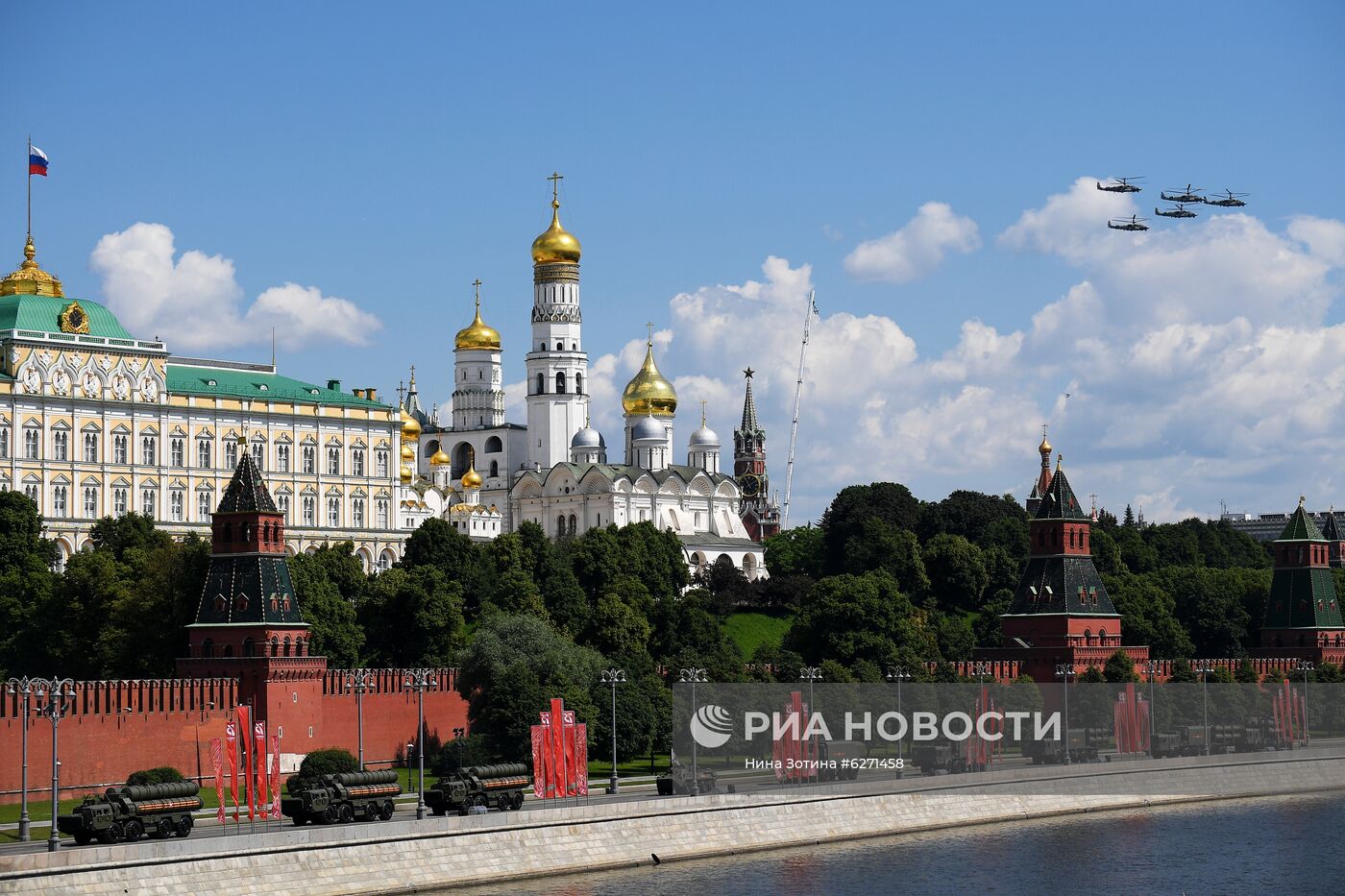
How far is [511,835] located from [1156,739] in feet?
108

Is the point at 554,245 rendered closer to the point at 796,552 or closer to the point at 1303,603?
the point at 796,552

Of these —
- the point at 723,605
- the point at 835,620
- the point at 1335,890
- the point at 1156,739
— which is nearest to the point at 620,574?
the point at 723,605

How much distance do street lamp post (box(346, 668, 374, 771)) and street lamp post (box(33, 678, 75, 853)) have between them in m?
Result: 8.84

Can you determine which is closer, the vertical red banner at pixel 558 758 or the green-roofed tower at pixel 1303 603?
the vertical red banner at pixel 558 758

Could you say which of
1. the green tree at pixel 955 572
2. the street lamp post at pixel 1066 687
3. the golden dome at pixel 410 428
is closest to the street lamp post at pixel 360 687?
the street lamp post at pixel 1066 687

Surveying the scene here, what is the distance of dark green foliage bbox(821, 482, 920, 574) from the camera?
14550 cm

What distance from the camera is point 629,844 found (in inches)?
2589

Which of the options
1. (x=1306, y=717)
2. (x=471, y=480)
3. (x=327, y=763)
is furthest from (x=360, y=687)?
(x=471, y=480)

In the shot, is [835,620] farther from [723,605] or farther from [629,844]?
[629,844]

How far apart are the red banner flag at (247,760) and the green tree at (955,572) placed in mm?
66016

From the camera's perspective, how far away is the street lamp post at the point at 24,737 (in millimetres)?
58781

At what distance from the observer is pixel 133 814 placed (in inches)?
2313

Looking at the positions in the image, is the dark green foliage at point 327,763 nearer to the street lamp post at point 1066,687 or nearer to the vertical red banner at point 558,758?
the vertical red banner at point 558,758

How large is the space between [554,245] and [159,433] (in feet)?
133
